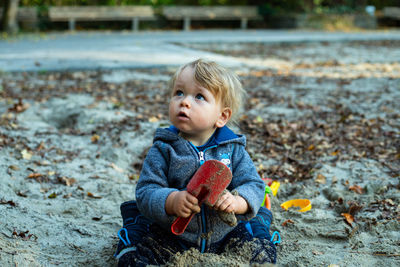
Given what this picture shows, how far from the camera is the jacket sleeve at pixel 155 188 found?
1.99 metres

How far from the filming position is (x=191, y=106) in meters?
2.14

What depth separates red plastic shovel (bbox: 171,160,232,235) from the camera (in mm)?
1878

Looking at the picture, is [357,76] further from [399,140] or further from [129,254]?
[129,254]

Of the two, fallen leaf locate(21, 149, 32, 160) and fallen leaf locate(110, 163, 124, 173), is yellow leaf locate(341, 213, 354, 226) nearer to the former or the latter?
fallen leaf locate(110, 163, 124, 173)

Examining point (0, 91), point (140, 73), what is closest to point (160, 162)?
point (0, 91)

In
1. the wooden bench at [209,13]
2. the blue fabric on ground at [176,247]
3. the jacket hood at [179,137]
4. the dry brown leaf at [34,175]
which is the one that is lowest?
the dry brown leaf at [34,175]

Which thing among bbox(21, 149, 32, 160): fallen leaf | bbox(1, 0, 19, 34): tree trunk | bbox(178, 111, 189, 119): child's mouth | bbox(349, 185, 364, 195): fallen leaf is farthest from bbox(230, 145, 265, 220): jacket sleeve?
bbox(1, 0, 19, 34): tree trunk

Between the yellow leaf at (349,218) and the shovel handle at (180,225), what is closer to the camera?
the shovel handle at (180,225)

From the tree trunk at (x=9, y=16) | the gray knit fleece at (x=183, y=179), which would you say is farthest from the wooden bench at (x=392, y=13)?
the gray knit fleece at (x=183, y=179)

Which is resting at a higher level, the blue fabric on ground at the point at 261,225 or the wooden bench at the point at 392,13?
the wooden bench at the point at 392,13

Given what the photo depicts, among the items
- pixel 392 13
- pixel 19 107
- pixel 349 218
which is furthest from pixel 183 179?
pixel 392 13

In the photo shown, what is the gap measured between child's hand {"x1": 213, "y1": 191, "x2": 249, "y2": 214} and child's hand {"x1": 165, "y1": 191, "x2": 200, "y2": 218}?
10cm

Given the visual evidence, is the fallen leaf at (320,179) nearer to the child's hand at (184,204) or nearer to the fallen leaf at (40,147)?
the child's hand at (184,204)

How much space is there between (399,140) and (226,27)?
→ 15461mm
